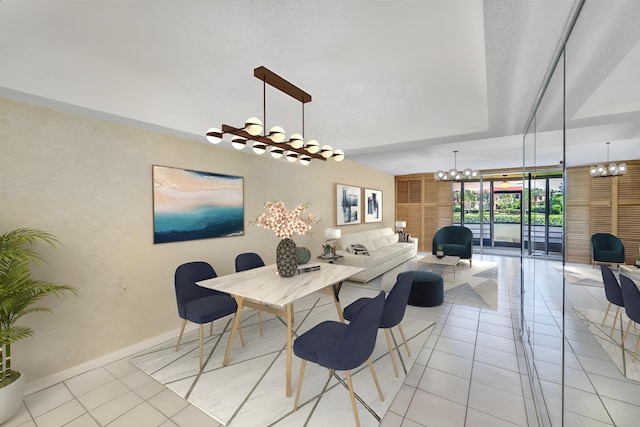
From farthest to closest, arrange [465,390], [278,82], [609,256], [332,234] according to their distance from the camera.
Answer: [332,234] < [465,390] < [278,82] < [609,256]

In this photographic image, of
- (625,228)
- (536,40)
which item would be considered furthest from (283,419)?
(536,40)

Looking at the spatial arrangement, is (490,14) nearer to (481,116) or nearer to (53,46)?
(481,116)

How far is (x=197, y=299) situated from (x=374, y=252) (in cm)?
410

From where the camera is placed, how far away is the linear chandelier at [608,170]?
3.09ft

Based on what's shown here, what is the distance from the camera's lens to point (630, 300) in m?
0.85

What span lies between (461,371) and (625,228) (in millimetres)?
1999

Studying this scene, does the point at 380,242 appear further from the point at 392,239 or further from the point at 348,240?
the point at 348,240

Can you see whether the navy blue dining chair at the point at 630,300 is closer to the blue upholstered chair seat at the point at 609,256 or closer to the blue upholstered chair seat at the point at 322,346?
the blue upholstered chair seat at the point at 609,256

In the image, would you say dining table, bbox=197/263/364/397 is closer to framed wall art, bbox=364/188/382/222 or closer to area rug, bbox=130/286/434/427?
area rug, bbox=130/286/434/427

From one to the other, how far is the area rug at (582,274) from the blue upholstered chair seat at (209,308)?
8.72 feet

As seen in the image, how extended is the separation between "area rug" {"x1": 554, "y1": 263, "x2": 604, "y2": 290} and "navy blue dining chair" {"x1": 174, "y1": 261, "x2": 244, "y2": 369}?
2.66 metres

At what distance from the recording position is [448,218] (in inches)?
333

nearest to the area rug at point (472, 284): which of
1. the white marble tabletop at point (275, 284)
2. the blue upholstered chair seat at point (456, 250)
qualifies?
the blue upholstered chair seat at point (456, 250)

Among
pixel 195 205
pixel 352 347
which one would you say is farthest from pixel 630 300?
pixel 195 205
